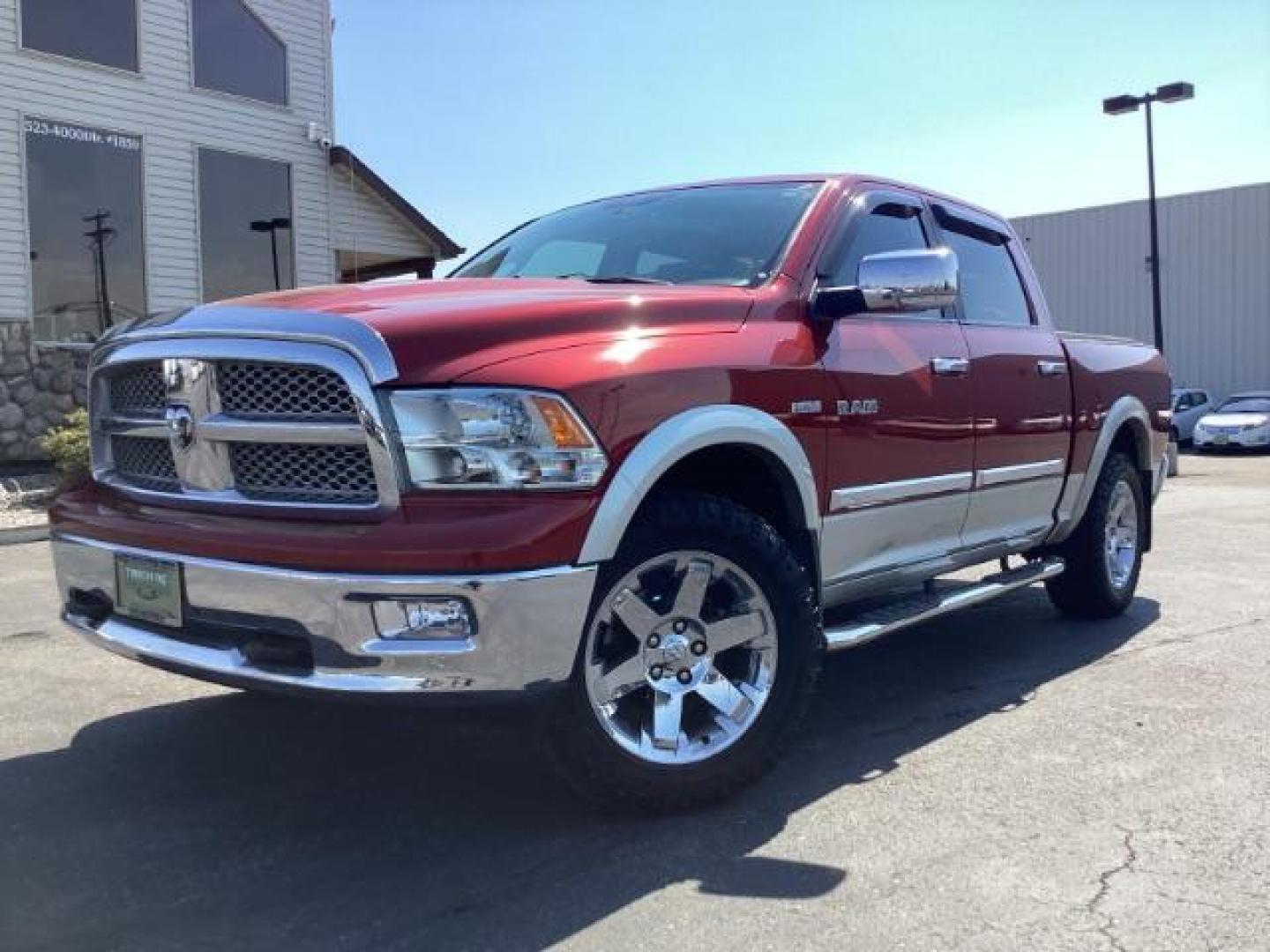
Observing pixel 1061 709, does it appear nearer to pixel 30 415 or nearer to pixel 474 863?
pixel 474 863

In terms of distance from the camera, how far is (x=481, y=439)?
2.96m

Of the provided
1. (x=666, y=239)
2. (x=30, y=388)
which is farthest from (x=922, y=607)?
(x=30, y=388)

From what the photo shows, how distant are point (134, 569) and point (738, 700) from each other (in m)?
1.73

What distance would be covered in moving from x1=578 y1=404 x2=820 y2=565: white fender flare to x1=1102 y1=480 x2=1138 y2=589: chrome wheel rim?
3.03 m

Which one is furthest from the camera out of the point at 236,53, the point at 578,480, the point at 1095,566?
the point at 236,53

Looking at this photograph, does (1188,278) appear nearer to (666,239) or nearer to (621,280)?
(666,239)

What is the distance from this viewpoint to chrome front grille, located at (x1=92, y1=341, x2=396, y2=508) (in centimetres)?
302

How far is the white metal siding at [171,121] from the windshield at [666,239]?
9.70 meters

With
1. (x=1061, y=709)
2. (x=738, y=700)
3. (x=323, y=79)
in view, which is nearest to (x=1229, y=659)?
(x=1061, y=709)

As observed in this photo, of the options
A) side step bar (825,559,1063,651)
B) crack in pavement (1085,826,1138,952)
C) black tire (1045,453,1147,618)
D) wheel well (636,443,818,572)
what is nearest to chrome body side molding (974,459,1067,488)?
side step bar (825,559,1063,651)

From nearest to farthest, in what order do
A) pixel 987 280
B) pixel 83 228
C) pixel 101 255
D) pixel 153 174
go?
1. pixel 987 280
2. pixel 83 228
3. pixel 101 255
4. pixel 153 174

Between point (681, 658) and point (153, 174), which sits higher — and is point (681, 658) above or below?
below

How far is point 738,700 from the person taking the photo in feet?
11.7

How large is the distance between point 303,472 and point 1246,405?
2671cm
